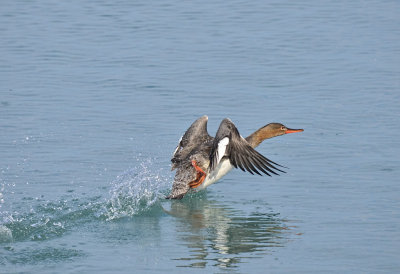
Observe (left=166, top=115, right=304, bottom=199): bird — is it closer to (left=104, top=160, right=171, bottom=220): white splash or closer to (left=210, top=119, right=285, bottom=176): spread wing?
(left=210, top=119, right=285, bottom=176): spread wing

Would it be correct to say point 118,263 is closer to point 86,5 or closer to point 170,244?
point 170,244

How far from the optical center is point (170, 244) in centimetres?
884

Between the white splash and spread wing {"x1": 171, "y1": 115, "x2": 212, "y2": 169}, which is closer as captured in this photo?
the white splash

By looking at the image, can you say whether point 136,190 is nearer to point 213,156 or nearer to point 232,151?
point 213,156

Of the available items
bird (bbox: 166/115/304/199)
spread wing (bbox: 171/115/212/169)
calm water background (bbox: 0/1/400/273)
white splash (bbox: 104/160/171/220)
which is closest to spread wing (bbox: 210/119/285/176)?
bird (bbox: 166/115/304/199)

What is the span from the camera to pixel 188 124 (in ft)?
42.8

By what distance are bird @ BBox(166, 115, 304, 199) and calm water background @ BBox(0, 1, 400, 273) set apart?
0.26 meters

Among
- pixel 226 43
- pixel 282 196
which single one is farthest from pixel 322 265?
pixel 226 43

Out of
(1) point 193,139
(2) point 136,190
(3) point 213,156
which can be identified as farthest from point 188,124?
(3) point 213,156

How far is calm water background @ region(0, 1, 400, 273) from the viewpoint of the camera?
876cm

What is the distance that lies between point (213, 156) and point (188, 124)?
113 inches

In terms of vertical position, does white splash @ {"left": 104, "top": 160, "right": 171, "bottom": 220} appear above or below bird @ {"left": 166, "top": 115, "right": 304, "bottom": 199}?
below

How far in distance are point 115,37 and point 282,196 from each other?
8812mm

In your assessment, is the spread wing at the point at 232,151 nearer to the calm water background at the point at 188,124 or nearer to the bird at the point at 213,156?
the bird at the point at 213,156
